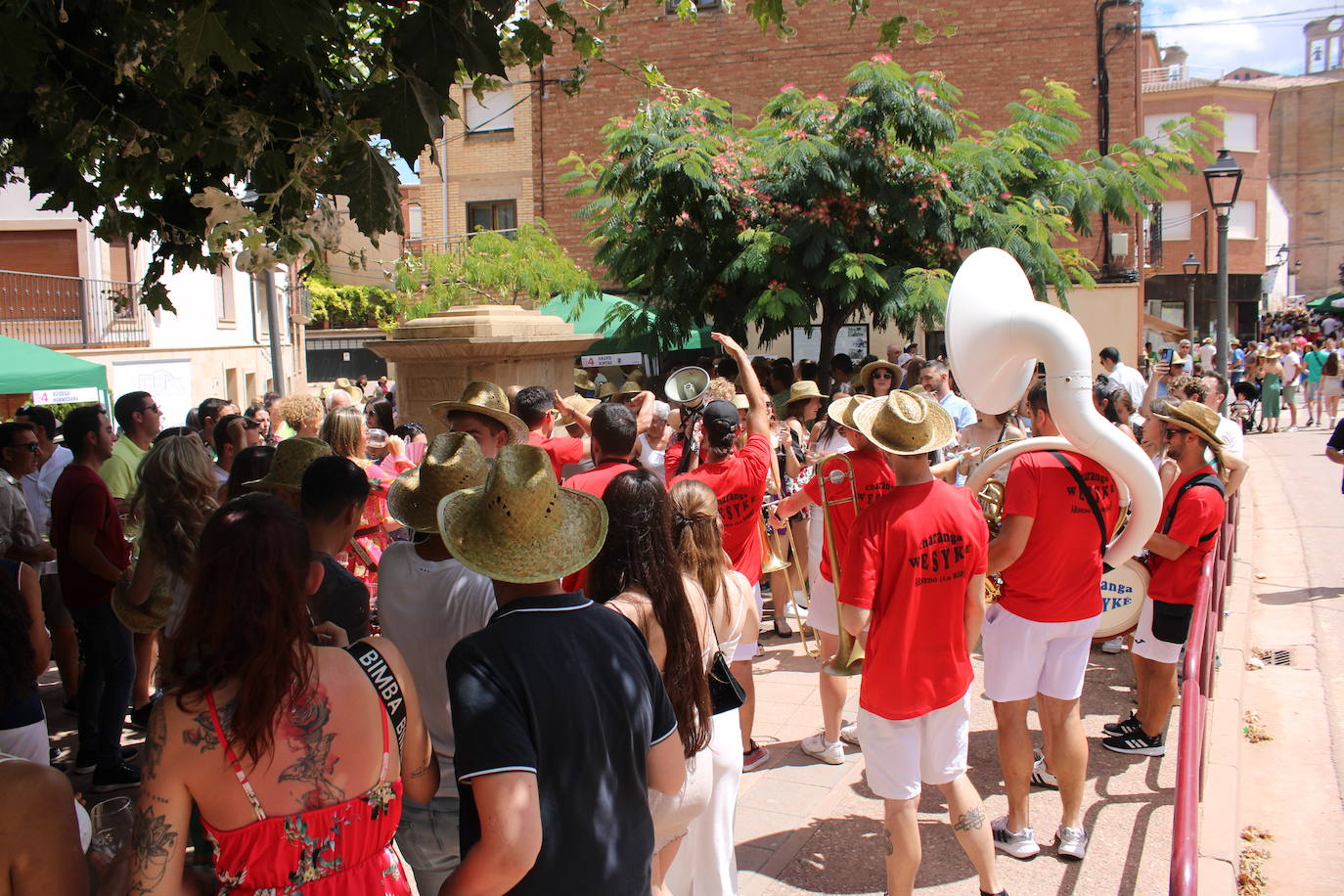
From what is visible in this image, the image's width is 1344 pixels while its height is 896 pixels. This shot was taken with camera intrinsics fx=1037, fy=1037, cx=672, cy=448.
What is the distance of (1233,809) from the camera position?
453cm

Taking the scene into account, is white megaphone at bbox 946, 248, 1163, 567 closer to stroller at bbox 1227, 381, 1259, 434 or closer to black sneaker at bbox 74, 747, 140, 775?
black sneaker at bbox 74, 747, 140, 775

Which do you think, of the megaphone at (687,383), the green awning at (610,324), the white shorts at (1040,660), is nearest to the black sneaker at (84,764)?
the megaphone at (687,383)

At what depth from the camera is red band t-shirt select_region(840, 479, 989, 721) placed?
3.58m

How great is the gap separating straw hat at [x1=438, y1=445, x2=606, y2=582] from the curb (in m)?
3.05

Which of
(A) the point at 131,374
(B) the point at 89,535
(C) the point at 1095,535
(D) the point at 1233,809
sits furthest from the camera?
(A) the point at 131,374

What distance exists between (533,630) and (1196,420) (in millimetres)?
4119

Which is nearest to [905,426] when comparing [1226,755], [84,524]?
[1226,755]

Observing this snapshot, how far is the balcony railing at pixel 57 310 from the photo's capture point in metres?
18.2

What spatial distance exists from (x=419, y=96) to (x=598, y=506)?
4.40 ft

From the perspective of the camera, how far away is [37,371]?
10008mm

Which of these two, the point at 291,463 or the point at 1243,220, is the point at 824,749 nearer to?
the point at 291,463

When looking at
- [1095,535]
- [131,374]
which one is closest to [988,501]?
[1095,535]

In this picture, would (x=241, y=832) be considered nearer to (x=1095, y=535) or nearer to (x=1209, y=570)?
(x=1095, y=535)

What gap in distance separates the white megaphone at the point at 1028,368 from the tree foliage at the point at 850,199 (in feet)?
21.1
